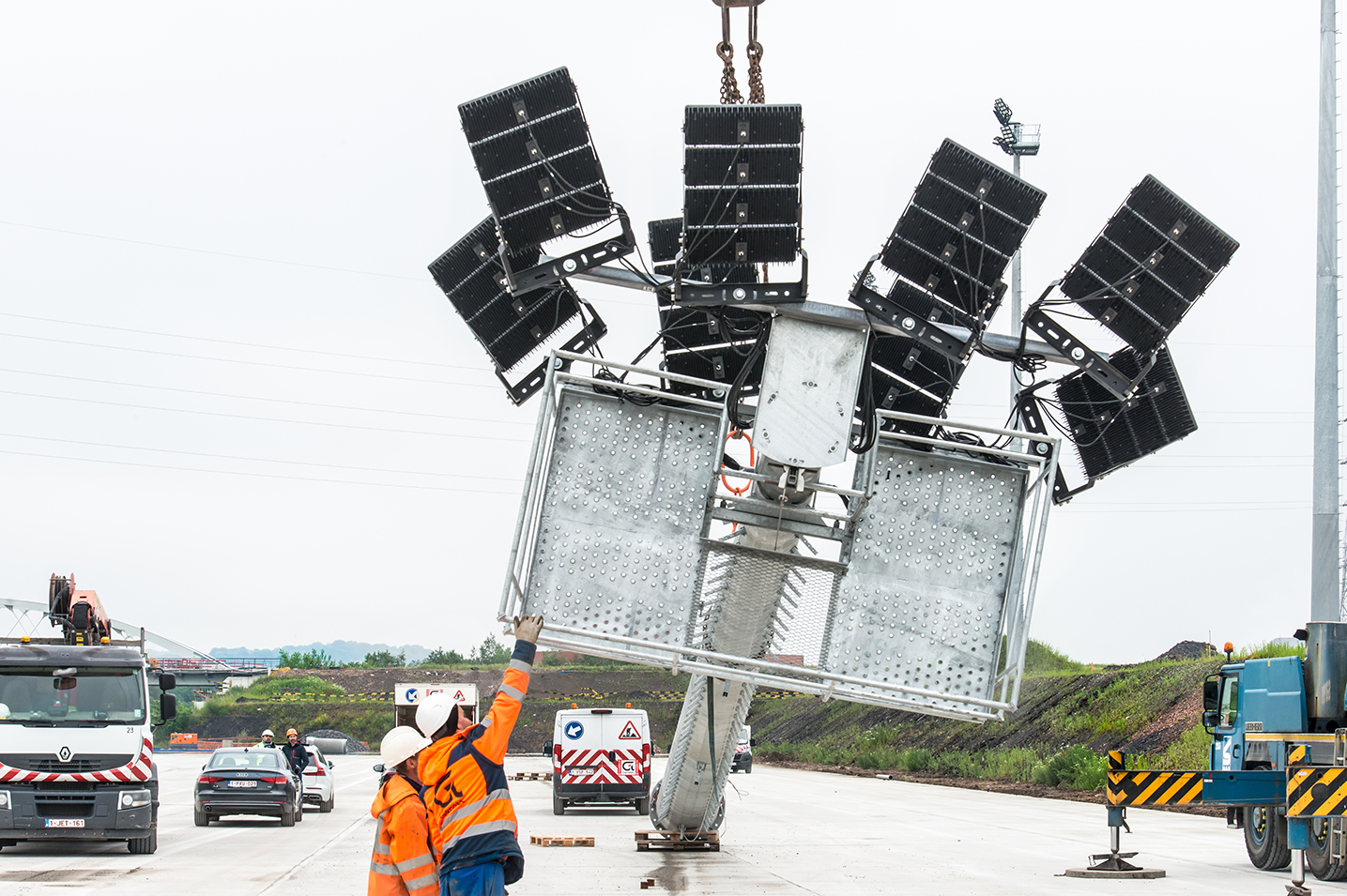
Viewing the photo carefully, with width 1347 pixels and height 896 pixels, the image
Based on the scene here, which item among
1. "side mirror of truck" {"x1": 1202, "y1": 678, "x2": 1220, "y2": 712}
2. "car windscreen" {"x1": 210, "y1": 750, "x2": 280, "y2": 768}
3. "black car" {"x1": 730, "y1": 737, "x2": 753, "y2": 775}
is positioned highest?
"side mirror of truck" {"x1": 1202, "y1": 678, "x2": 1220, "y2": 712}

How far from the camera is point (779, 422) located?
10641 mm

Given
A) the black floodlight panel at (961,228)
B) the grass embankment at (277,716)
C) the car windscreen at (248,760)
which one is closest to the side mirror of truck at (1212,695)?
the black floodlight panel at (961,228)

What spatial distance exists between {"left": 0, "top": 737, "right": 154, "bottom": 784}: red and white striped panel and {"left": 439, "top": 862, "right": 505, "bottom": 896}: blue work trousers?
1262 centimetres

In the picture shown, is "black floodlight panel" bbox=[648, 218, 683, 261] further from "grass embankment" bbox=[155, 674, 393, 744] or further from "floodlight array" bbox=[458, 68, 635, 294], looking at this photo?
"grass embankment" bbox=[155, 674, 393, 744]

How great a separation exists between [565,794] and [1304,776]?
16.4 m

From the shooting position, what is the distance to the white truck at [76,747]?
57.8ft

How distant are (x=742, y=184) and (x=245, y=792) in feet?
60.7

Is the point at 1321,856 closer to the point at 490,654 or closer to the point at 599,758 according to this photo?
the point at 599,758

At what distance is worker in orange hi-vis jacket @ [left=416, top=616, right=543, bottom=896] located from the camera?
21.9 ft

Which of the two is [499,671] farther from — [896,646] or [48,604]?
[896,646]

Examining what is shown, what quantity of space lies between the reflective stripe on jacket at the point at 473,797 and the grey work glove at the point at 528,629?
0.61m

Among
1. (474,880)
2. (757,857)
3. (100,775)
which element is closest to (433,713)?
(474,880)

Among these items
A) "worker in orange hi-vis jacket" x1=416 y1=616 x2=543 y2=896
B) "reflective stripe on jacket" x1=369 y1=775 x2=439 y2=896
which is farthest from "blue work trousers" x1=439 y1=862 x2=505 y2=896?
"reflective stripe on jacket" x1=369 y1=775 x2=439 y2=896

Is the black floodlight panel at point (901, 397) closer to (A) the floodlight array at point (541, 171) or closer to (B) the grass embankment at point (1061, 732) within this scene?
(A) the floodlight array at point (541, 171)
